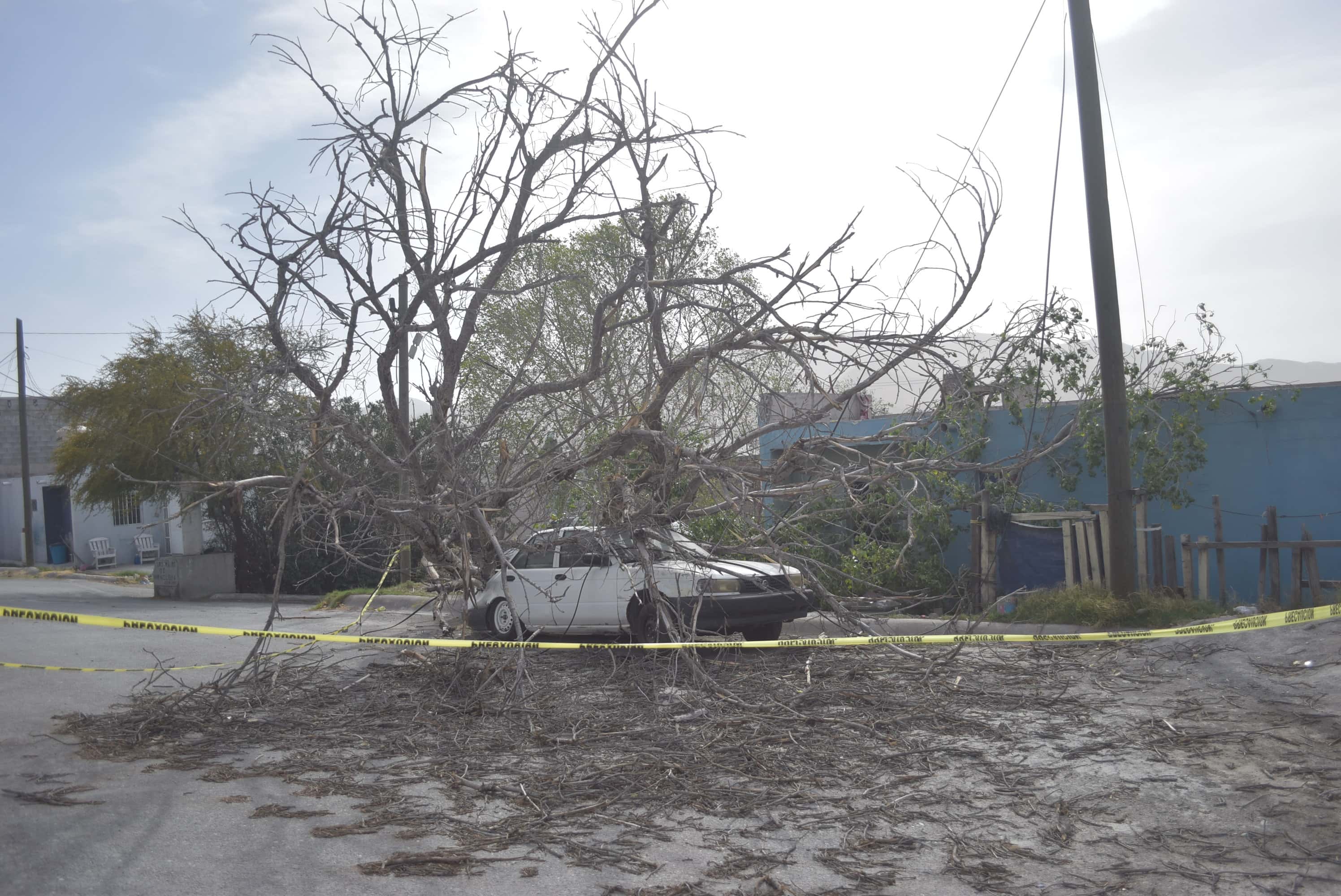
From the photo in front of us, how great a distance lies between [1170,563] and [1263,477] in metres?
3.09

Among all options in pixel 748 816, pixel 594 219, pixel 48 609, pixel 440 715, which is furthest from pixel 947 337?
pixel 48 609

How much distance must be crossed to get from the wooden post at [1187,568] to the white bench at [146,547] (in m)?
29.7

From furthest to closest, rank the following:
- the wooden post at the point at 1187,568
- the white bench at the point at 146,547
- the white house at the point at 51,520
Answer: the white house at the point at 51,520, the white bench at the point at 146,547, the wooden post at the point at 1187,568

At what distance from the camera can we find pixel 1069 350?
14.8 metres

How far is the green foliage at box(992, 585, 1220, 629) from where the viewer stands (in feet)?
34.5

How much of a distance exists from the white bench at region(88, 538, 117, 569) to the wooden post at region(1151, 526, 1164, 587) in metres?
29.3

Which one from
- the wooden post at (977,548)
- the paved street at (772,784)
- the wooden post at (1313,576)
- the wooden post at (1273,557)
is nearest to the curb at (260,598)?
the paved street at (772,784)

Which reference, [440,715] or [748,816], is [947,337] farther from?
[440,715]

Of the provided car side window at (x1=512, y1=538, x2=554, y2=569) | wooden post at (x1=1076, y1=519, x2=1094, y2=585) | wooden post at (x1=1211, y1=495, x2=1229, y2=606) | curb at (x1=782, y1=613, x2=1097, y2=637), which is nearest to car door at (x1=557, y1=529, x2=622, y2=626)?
car side window at (x1=512, y1=538, x2=554, y2=569)

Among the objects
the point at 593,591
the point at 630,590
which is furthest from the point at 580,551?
the point at 630,590

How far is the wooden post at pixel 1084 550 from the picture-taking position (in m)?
12.3

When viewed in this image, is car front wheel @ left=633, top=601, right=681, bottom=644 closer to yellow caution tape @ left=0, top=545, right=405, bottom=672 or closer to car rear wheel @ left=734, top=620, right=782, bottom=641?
car rear wheel @ left=734, top=620, right=782, bottom=641

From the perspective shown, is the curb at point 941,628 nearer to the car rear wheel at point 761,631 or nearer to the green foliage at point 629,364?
the car rear wheel at point 761,631

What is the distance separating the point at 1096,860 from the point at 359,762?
4108 mm
